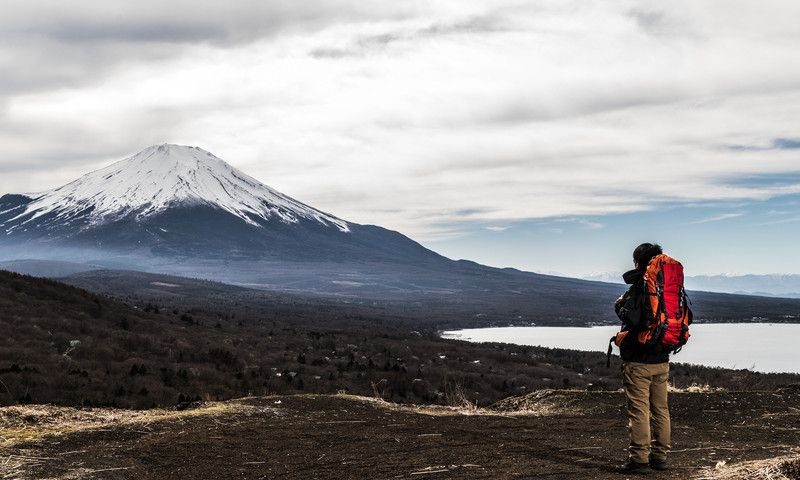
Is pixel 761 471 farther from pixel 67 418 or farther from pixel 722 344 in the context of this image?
pixel 722 344

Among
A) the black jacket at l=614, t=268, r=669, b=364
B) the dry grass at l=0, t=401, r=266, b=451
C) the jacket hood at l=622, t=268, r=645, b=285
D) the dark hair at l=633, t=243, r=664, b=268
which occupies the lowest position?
the dry grass at l=0, t=401, r=266, b=451

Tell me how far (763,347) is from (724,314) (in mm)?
87002

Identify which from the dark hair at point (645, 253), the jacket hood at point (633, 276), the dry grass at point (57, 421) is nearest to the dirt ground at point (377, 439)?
the dry grass at point (57, 421)

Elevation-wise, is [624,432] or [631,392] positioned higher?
[631,392]

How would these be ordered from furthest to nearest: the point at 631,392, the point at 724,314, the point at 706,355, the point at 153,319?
the point at 724,314 → the point at 706,355 → the point at 153,319 → the point at 631,392

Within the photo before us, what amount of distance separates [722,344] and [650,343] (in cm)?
8401

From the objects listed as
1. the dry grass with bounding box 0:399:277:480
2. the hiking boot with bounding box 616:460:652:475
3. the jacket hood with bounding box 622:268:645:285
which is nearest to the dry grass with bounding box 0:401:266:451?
the dry grass with bounding box 0:399:277:480

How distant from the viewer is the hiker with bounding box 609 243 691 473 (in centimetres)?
859

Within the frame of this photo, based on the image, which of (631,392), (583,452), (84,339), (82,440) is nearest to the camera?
(631,392)

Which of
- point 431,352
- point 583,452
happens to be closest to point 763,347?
point 431,352

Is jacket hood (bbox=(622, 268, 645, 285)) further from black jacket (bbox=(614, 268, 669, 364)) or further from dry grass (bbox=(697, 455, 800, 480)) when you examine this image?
dry grass (bbox=(697, 455, 800, 480))

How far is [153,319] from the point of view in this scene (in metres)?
41.1

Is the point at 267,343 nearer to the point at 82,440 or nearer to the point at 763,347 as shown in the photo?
the point at 82,440

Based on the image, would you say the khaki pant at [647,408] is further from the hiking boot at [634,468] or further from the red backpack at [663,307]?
the red backpack at [663,307]
